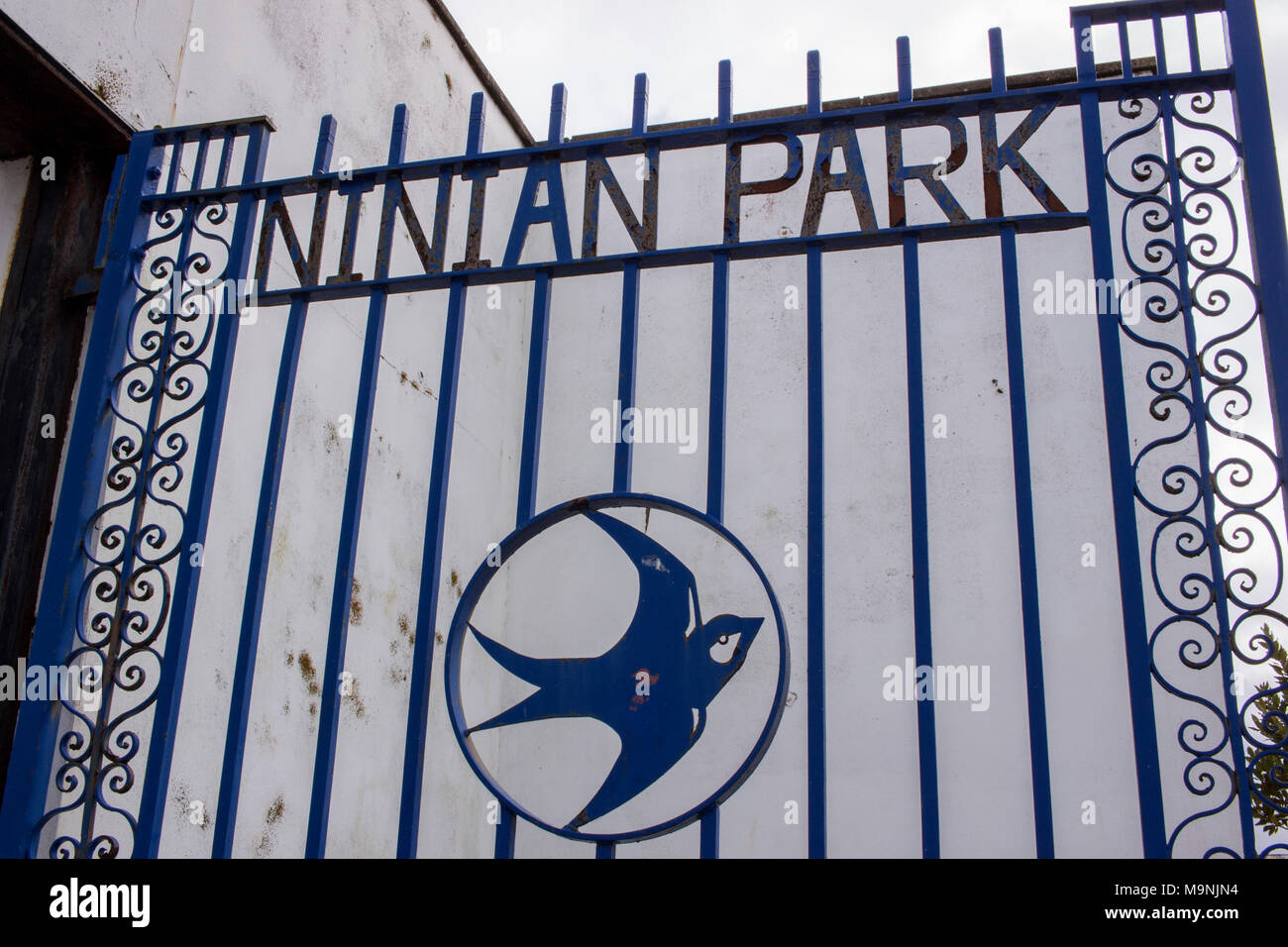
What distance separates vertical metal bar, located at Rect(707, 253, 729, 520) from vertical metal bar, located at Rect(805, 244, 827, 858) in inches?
6.6

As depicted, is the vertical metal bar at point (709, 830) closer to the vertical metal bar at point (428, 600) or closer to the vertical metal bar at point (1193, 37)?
the vertical metal bar at point (428, 600)

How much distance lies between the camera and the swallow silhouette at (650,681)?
1.88m

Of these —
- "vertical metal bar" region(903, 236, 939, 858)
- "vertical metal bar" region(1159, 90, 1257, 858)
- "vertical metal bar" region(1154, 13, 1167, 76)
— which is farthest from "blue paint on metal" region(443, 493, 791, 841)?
"vertical metal bar" region(1154, 13, 1167, 76)

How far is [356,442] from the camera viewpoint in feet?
7.38

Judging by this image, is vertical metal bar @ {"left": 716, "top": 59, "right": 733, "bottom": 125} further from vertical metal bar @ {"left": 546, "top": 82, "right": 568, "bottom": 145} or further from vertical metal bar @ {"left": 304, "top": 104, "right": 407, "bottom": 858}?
vertical metal bar @ {"left": 304, "top": 104, "right": 407, "bottom": 858}

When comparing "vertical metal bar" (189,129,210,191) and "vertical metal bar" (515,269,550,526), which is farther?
"vertical metal bar" (189,129,210,191)

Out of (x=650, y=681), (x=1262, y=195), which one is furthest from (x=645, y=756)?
(x=1262, y=195)

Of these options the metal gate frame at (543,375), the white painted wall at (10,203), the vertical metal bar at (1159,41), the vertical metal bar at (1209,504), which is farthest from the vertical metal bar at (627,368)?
the white painted wall at (10,203)

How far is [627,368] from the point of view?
2129mm

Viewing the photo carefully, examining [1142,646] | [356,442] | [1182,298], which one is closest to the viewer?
[1142,646]

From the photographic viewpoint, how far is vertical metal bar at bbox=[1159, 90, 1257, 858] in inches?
66.1
